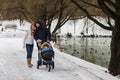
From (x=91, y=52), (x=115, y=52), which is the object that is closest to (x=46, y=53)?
(x=115, y=52)

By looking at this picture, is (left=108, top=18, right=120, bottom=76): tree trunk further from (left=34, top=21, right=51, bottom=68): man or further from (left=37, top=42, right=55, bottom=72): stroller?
(left=37, top=42, right=55, bottom=72): stroller

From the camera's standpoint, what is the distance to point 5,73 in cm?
1400

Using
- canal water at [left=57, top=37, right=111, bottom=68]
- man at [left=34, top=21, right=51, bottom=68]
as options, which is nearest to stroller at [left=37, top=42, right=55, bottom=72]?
man at [left=34, top=21, right=51, bottom=68]

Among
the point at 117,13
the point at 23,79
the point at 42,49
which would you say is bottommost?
the point at 23,79

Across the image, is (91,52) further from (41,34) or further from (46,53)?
(46,53)

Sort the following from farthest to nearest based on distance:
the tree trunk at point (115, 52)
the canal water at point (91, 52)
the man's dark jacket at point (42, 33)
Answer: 1. the canal water at point (91, 52)
2. the tree trunk at point (115, 52)
3. the man's dark jacket at point (42, 33)

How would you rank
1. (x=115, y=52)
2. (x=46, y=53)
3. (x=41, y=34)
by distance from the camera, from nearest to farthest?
1. (x=46, y=53)
2. (x=41, y=34)
3. (x=115, y=52)

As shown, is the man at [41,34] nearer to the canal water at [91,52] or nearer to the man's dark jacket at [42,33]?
the man's dark jacket at [42,33]

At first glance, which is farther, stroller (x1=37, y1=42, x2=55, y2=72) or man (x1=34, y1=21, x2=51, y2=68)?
man (x1=34, y1=21, x2=51, y2=68)

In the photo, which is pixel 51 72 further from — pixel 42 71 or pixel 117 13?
pixel 117 13

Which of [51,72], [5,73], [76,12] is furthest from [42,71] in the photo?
[76,12]

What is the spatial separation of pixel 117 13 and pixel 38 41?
380cm

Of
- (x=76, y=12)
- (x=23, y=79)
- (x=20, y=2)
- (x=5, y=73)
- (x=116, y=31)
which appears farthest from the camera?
(x=20, y=2)

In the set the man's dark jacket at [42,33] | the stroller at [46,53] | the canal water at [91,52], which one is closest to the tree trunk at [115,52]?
the man's dark jacket at [42,33]
